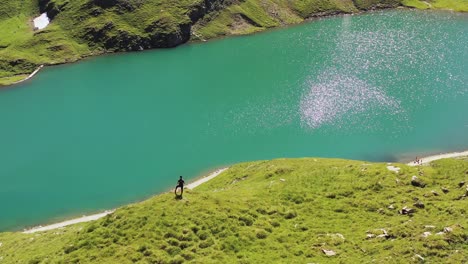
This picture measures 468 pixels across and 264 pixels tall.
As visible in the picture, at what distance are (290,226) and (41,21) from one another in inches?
6831

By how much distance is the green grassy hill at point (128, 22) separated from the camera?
521 feet

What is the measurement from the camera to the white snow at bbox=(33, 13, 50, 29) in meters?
175

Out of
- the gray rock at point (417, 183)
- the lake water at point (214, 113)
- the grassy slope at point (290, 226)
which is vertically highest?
the lake water at point (214, 113)

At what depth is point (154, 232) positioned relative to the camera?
34156mm

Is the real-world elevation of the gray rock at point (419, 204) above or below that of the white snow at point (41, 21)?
below

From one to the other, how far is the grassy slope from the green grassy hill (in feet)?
421

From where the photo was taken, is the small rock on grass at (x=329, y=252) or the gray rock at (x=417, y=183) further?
the gray rock at (x=417, y=183)

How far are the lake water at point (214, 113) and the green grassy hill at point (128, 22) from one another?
374 inches

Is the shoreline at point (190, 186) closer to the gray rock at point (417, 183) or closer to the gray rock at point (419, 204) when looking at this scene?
the gray rock at point (417, 183)

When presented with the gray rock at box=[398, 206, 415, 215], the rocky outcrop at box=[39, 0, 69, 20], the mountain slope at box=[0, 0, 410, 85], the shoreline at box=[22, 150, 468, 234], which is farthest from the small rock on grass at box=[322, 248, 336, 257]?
the rocky outcrop at box=[39, 0, 69, 20]

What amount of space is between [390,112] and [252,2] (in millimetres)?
109126

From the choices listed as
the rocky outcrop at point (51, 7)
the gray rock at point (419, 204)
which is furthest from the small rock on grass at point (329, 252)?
the rocky outcrop at point (51, 7)

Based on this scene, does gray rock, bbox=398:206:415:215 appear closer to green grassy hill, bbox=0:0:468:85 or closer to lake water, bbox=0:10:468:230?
lake water, bbox=0:10:468:230

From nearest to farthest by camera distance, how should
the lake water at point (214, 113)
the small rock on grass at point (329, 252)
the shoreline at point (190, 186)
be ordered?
1. the small rock on grass at point (329, 252)
2. the shoreline at point (190, 186)
3. the lake water at point (214, 113)
